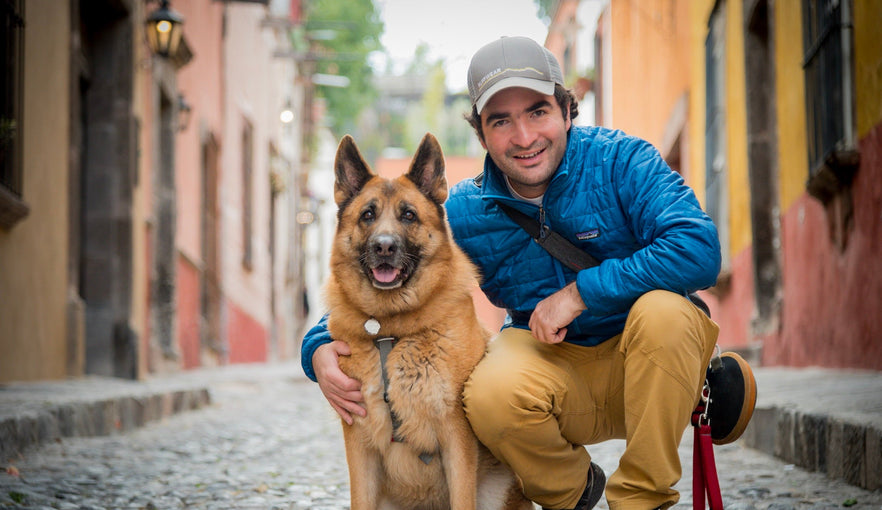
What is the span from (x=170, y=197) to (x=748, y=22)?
697 centimetres

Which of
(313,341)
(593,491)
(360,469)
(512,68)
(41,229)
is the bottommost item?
(593,491)

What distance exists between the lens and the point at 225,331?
1638 cm

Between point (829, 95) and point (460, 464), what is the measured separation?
4104 millimetres

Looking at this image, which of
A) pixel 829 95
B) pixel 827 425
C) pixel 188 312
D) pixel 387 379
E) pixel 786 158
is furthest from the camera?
pixel 188 312

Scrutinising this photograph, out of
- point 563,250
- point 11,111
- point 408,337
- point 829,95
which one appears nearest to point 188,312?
point 11,111

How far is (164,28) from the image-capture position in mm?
9898

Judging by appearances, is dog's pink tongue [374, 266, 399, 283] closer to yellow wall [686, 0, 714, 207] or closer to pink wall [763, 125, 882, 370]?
pink wall [763, 125, 882, 370]

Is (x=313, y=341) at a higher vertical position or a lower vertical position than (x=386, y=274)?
lower

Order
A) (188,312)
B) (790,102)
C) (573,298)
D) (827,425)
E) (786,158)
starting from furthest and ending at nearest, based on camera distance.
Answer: (188,312) → (786,158) → (790,102) → (827,425) → (573,298)

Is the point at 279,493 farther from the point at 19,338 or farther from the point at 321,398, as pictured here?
the point at 321,398

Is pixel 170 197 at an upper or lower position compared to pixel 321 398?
upper

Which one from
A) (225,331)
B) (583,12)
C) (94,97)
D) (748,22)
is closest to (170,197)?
(94,97)

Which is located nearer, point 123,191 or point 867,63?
point 867,63

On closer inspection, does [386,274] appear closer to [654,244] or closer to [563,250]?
[563,250]
